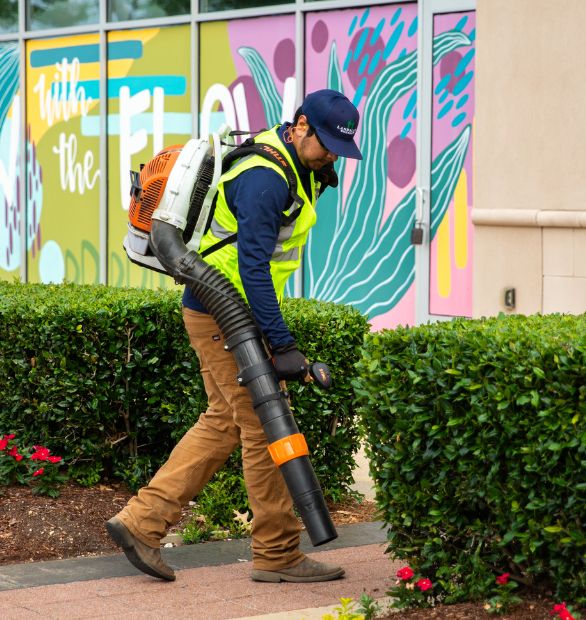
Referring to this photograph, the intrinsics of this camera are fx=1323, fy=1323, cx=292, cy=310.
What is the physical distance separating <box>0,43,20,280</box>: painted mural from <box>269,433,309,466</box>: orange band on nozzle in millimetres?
10165

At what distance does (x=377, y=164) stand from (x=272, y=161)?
19.6ft

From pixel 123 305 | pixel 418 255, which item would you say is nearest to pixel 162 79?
pixel 418 255

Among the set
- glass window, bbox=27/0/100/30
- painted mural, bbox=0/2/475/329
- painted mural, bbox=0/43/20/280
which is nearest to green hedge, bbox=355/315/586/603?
painted mural, bbox=0/2/475/329

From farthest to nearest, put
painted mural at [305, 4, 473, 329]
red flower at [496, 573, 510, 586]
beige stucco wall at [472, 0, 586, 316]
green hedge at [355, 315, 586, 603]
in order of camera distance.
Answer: painted mural at [305, 4, 473, 329] < beige stucco wall at [472, 0, 586, 316] < red flower at [496, 573, 510, 586] < green hedge at [355, 315, 586, 603]

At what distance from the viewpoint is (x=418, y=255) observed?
1098 cm

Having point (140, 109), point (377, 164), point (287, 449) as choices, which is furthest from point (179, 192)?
point (140, 109)

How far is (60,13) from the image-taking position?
14219mm

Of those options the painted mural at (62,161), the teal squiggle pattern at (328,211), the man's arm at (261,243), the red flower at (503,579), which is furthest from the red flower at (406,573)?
the painted mural at (62,161)

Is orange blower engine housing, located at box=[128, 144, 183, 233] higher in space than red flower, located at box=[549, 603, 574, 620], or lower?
higher

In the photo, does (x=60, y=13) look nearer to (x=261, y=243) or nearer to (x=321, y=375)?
(x=261, y=243)

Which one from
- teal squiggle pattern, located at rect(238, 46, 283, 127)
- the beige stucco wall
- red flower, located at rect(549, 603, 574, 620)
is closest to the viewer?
red flower, located at rect(549, 603, 574, 620)

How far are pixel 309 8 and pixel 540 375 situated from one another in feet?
26.0

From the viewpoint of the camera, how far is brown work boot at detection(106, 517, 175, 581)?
5.49 meters

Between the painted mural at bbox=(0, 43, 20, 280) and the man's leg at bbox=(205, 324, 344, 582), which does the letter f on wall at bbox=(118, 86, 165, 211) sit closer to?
the painted mural at bbox=(0, 43, 20, 280)
